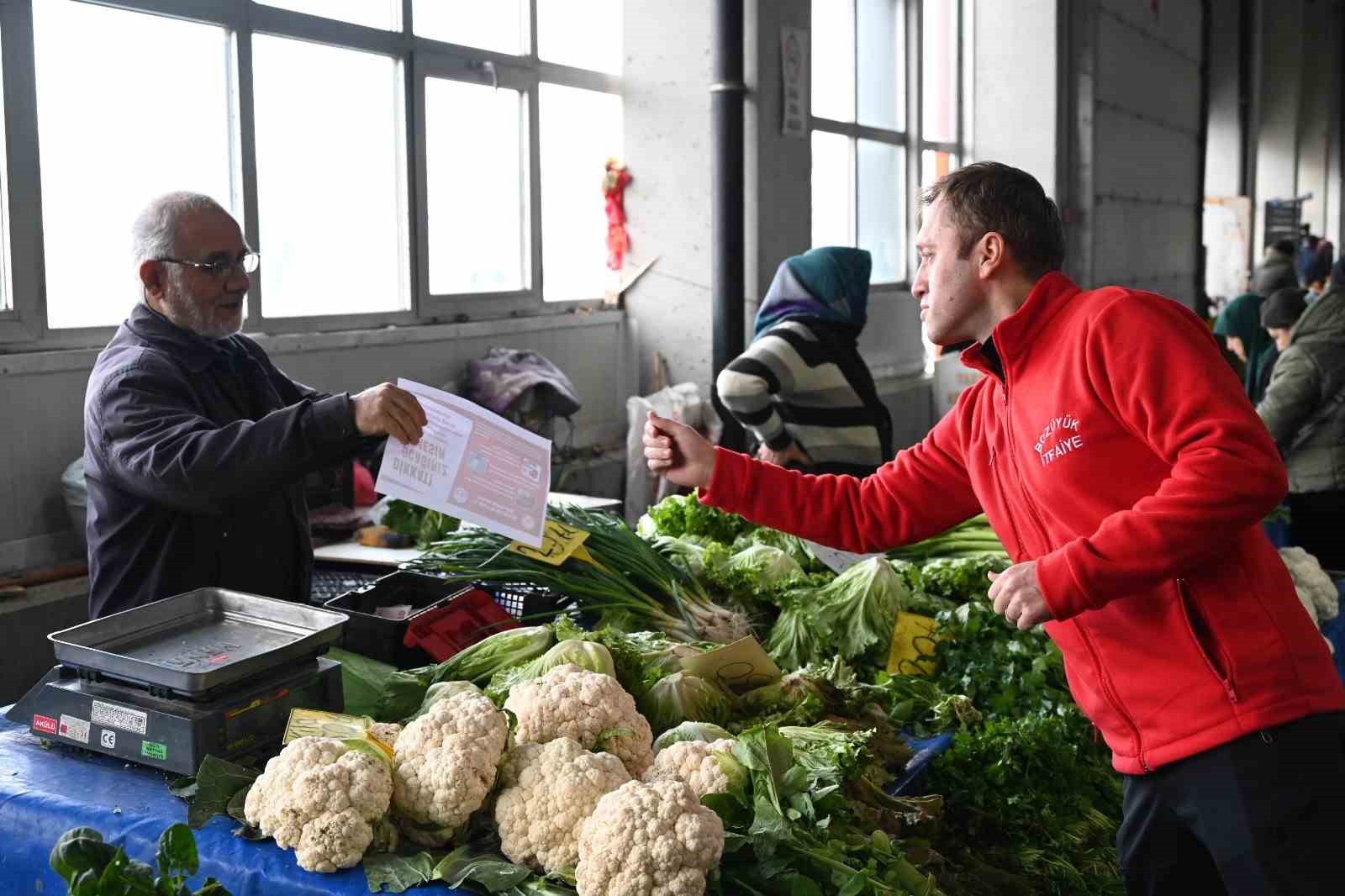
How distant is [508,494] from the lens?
221 centimetres

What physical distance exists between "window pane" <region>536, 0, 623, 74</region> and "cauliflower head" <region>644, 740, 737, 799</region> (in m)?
5.01

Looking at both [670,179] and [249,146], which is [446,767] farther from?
[670,179]

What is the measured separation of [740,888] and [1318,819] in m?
0.80

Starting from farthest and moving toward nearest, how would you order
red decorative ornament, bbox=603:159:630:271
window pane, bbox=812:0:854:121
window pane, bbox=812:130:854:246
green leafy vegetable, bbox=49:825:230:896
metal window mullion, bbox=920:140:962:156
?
metal window mullion, bbox=920:140:962:156, window pane, bbox=812:130:854:246, window pane, bbox=812:0:854:121, red decorative ornament, bbox=603:159:630:271, green leafy vegetable, bbox=49:825:230:896

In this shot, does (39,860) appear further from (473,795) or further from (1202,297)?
(1202,297)

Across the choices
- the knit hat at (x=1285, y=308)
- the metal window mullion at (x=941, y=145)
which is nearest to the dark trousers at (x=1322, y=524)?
the knit hat at (x=1285, y=308)

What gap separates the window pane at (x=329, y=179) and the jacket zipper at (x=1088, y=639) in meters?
3.57

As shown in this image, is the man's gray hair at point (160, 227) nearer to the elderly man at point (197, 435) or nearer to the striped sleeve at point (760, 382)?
the elderly man at point (197, 435)

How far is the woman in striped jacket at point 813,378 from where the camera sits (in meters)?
4.26

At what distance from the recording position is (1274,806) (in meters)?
1.70

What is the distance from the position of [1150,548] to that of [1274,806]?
1.37 feet

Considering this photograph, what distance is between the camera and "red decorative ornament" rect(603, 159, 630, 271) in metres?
6.59

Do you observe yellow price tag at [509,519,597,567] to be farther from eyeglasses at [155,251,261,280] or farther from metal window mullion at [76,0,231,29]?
metal window mullion at [76,0,231,29]

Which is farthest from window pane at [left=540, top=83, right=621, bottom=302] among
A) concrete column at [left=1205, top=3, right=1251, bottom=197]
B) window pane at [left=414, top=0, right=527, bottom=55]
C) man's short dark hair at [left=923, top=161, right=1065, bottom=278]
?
concrete column at [left=1205, top=3, right=1251, bottom=197]
